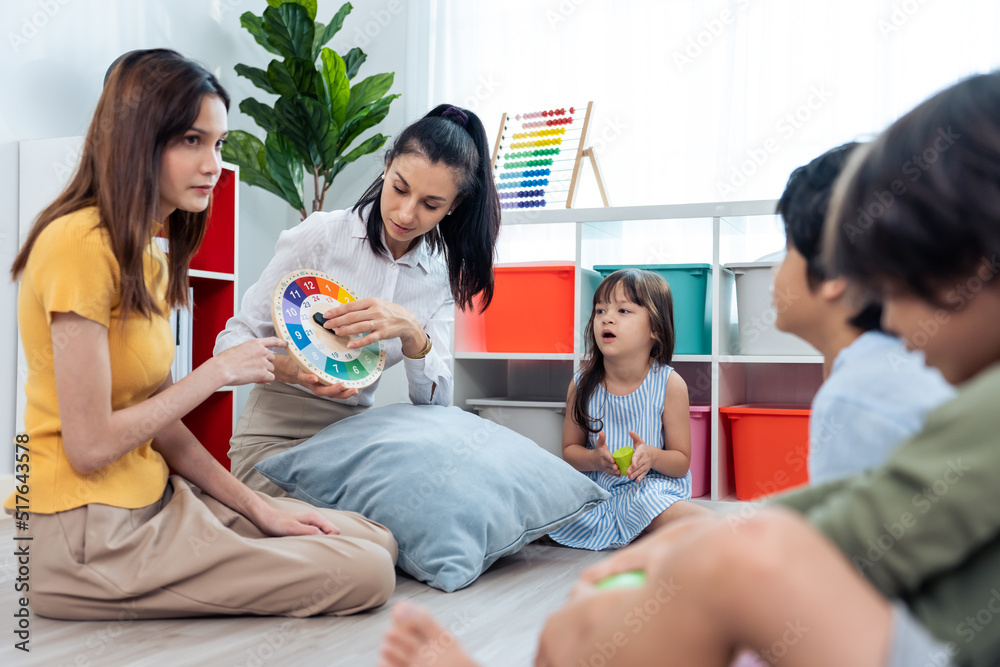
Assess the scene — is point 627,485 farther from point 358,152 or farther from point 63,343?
point 358,152

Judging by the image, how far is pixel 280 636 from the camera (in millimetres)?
1040

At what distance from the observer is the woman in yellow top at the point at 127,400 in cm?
103

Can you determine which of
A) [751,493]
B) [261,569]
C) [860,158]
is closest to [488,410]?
[751,493]

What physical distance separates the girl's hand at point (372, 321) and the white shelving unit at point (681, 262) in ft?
2.26

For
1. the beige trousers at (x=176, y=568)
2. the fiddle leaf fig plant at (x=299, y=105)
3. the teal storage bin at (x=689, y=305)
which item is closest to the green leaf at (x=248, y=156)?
the fiddle leaf fig plant at (x=299, y=105)

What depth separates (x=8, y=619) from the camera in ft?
3.65

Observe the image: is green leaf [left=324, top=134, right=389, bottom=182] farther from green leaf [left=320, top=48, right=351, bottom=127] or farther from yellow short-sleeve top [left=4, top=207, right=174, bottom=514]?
yellow short-sleeve top [left=4, top=207, right=174, bottom=514]

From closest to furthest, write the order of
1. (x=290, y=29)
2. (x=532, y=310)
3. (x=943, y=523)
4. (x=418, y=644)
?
(x=943, y=523) → (x=418, y=644) → (x=532, y=310) → (x=290, y=29)

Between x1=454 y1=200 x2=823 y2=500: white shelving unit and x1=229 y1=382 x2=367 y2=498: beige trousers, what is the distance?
2.18 ft

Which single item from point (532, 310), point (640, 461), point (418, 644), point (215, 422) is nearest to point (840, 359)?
point (418, 644)

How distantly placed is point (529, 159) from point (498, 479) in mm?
1230

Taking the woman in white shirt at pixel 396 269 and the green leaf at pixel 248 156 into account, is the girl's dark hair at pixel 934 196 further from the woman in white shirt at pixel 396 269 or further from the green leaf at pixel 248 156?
the green leaf at pixel 248 156

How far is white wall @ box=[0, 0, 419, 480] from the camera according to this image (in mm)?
2016

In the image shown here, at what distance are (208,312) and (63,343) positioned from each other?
129 centimetres
